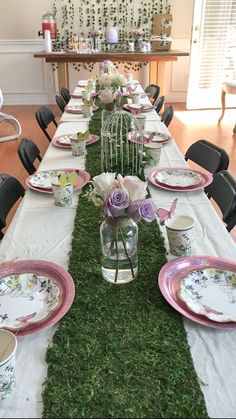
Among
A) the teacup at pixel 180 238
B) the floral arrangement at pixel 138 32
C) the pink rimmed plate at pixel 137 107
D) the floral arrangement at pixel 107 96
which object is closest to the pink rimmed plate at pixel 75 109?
the pink rimmed plate at pixel 137 107

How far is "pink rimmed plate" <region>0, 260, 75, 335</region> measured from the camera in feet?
2.75

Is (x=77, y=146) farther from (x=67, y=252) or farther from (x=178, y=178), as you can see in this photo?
(x=67, y=252)

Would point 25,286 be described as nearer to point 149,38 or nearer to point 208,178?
point 208,178

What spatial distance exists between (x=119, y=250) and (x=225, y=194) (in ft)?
2.22

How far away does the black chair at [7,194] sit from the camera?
4.88ft

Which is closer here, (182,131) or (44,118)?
(44,118)

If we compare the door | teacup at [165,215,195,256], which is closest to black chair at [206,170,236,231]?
teacup at [165,215,195,256]

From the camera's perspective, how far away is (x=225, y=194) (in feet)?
4.84

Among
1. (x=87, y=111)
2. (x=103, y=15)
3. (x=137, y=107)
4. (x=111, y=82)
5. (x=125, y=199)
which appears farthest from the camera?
(x=103, y=15)

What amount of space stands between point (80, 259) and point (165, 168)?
0.71m

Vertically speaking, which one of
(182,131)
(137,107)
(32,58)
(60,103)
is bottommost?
(182,131)

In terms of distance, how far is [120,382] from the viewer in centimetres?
70

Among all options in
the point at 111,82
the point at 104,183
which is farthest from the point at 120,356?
the point at 111,82

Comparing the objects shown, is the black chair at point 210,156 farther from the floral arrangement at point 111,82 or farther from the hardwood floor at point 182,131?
the hardwood floor at point 182,131
